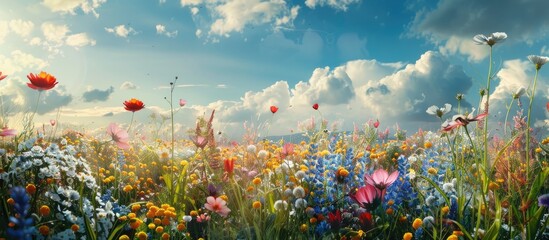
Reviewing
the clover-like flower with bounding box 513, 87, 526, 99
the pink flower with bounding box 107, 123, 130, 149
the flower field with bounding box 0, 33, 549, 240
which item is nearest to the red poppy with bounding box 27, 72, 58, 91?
the flower field with bounding box 0, 33, 549, 240

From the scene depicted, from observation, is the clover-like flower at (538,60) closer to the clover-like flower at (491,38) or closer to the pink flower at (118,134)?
the clover-like flower at (491,38)

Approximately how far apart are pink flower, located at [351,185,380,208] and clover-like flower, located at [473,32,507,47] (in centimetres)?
132

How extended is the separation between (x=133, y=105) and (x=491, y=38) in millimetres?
3240

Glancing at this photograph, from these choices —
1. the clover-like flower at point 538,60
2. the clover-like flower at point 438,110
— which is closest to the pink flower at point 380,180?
the clover-like flower at point 438,110

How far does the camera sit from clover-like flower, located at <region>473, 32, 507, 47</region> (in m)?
2.87

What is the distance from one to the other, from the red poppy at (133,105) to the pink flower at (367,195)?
2.81 m

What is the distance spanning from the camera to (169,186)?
3.62 m

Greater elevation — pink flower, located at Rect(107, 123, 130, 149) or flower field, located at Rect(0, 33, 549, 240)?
pink flower, located at Rect(107, 123, 130, 149)

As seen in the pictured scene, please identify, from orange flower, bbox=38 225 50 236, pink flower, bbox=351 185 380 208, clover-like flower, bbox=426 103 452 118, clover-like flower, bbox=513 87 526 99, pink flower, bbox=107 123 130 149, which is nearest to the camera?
orange flower, bbox=38 225 50 236

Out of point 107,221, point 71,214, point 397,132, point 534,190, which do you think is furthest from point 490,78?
point 397,132

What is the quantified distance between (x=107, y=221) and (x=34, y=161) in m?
0.54

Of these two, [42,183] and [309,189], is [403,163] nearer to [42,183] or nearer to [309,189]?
[309,189]

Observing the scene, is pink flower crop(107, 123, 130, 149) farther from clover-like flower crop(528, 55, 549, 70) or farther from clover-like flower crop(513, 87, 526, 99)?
clover-like flower crop(528, 55, 549, 70)

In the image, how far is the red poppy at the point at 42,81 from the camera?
3.73 m
